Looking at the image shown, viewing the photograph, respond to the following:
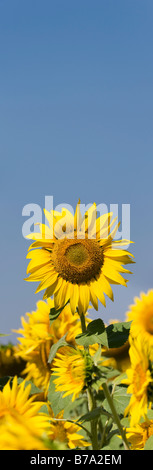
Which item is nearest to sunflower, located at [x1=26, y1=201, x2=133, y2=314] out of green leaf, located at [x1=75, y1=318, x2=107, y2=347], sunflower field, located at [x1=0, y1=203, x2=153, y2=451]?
sunflower field, located at [x1=0, y1=203, x2=153, y2=451]

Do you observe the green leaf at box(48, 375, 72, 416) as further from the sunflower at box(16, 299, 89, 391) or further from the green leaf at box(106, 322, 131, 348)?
the sunflower at box(16, 299, 89, 391)

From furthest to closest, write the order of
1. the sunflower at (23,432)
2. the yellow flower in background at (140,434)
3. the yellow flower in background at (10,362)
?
the yellow flower in background at (10,362), the yellow flower in background at (140,434), the sunflower at (23,432)

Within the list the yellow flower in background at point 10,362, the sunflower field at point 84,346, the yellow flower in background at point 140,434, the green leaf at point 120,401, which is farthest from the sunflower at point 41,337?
the yellow flower in background at point 140,434

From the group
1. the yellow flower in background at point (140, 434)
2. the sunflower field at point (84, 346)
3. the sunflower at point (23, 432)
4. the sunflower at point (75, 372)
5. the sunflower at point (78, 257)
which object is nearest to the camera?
the sunflower at point (23, 432)

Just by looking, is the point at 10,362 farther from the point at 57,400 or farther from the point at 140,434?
the point at 140,434

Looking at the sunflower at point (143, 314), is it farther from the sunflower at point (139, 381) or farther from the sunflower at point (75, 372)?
the sunflower at point (139, 381)

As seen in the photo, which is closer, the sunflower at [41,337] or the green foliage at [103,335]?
the green foliage at [103,335]
